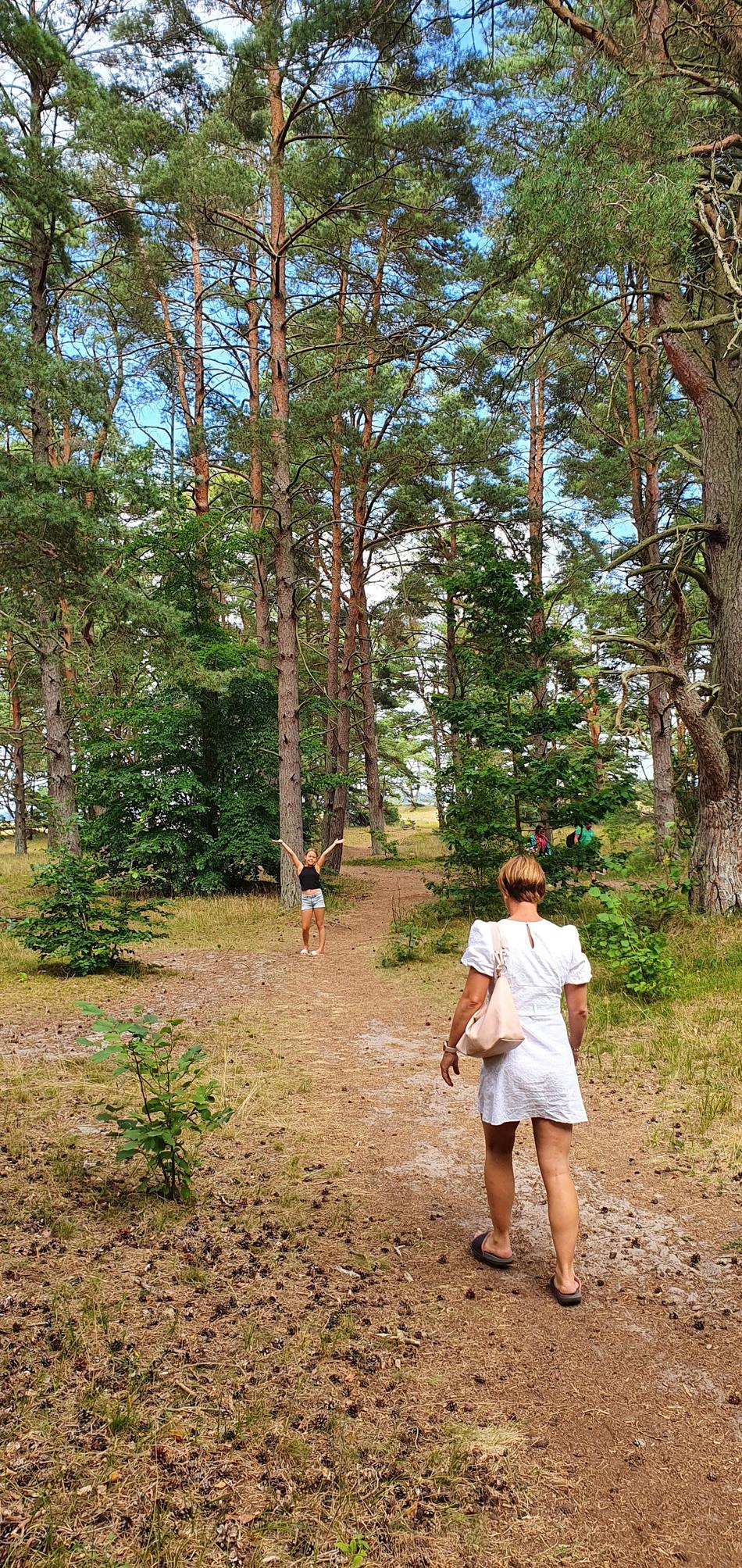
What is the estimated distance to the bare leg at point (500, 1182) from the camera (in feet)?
11.0

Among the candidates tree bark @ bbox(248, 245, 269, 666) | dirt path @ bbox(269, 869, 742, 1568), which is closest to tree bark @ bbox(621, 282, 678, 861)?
tree bark @ bbox(248, 245, 269, 666)

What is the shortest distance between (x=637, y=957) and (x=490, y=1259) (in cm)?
452

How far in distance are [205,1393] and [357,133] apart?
14.4 meters

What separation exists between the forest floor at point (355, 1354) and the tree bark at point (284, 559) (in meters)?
9.00

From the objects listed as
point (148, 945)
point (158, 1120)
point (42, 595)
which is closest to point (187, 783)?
point (42, 595)

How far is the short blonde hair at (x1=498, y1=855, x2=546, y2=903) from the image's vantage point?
3.36 m

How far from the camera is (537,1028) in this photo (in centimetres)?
325

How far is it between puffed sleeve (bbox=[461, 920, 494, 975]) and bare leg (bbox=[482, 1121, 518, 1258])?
645 millimetres

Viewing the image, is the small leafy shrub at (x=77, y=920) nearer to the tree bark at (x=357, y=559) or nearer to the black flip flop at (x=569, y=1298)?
the black flip flop at (x=569, y=1298)

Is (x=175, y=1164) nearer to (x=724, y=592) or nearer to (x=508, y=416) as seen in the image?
(x=724, y=592)

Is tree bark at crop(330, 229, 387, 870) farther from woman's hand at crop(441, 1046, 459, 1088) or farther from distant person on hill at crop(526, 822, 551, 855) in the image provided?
woman's hand at crop(441, 1046, 459, 1088)

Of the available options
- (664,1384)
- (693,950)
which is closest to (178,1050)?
(664,1384)

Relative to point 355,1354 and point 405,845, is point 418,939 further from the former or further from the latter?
point 405,845

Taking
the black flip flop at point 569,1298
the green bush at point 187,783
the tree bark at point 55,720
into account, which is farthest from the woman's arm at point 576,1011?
the green bush at point 187,783
